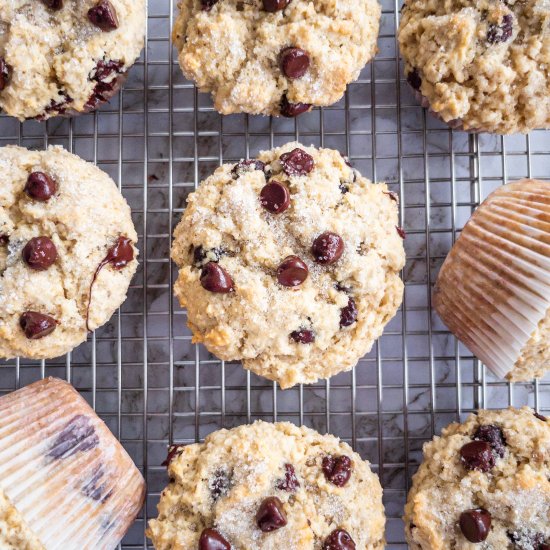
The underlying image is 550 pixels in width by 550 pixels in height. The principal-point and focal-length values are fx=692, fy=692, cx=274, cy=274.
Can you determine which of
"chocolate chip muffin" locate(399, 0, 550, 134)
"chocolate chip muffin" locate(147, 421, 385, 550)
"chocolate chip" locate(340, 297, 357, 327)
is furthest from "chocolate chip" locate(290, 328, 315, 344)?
"chocolate chip muffin" locate(399, 0, 550, 134)

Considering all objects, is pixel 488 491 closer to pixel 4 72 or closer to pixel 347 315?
pixel 347 315

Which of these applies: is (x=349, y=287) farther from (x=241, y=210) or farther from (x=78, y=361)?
(x=78, y=361)

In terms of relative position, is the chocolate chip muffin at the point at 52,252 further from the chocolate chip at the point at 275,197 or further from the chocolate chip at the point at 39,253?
the chocolate chip at the point at 275,197

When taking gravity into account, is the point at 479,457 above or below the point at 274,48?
below

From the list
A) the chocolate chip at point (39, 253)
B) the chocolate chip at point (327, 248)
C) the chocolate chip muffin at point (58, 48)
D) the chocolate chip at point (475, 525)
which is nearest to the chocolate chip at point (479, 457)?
the chocolate chip at point (475, 525)

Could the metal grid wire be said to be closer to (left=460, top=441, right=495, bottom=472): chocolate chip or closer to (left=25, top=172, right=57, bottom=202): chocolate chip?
(left=460, top=441, right=495, bottom=472): chocolate chip

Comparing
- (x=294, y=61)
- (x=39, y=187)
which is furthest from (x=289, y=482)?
(x=294, y=61)
